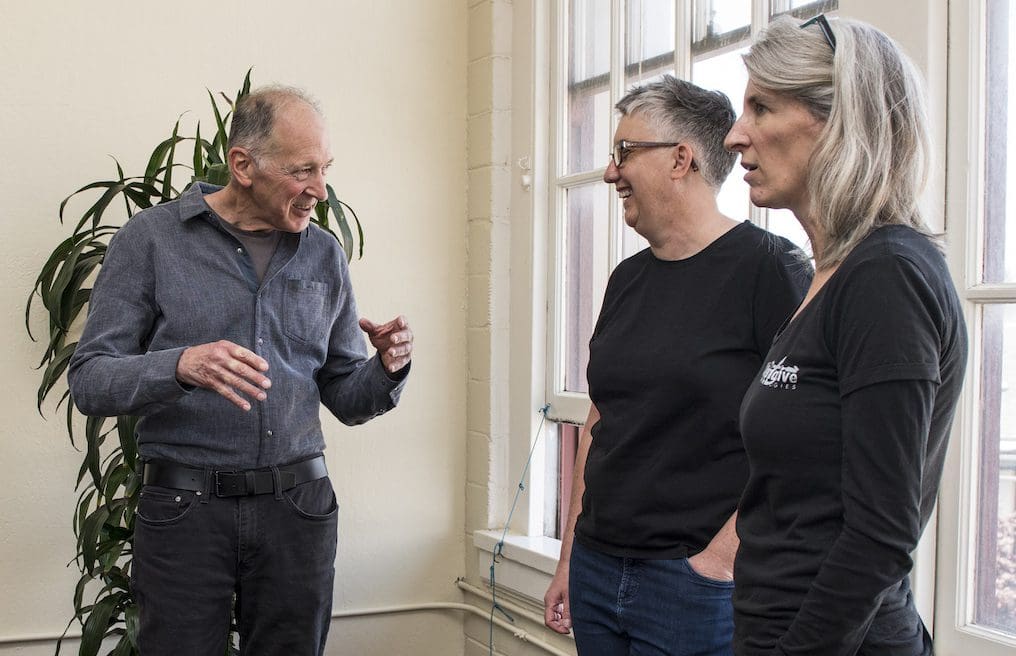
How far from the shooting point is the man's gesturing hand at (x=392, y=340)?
6.64ft

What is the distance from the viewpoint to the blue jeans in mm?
1562

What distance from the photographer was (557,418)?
3.07m

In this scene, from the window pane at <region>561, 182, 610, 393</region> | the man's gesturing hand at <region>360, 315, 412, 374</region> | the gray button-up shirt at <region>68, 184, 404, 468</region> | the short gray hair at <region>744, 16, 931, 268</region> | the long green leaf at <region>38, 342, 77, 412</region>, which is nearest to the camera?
the short gray hair at <region>744, 16, 931, 268</region>

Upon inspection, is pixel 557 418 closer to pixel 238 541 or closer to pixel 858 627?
pixel 238 541

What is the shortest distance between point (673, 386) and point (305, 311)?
848mm

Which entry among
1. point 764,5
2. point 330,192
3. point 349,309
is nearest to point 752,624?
point 349,309

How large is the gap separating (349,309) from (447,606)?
144cm

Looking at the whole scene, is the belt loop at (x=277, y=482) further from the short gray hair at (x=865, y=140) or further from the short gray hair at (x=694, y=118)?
the short gray hair at (x=865, y=140)

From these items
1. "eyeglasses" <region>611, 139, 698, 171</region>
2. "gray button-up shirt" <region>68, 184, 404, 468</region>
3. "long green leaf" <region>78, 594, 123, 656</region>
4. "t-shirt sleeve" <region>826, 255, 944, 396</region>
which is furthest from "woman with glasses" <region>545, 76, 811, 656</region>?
"long green leaf" <region>78, 594, 123, 656</region>

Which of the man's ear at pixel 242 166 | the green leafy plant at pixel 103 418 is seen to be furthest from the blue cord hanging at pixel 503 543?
the man's ear at pixel 242 166

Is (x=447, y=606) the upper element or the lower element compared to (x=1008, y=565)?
lower

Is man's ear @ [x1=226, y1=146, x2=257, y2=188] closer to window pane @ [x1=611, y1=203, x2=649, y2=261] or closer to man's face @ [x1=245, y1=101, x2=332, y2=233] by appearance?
man's face @ [x1=245, y1=101, x2=332, y2=233]

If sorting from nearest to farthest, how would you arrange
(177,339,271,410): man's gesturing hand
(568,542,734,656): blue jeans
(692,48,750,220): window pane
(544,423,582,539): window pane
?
(568,542,734,656): blue jeans → (177,339,271,410): man's gesturing hand → (692,48,750,220): window pane → (544,423,582,539): window pane

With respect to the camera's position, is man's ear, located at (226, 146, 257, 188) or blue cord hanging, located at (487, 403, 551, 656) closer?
man's ear, located at (226, 146, 257, 188)
